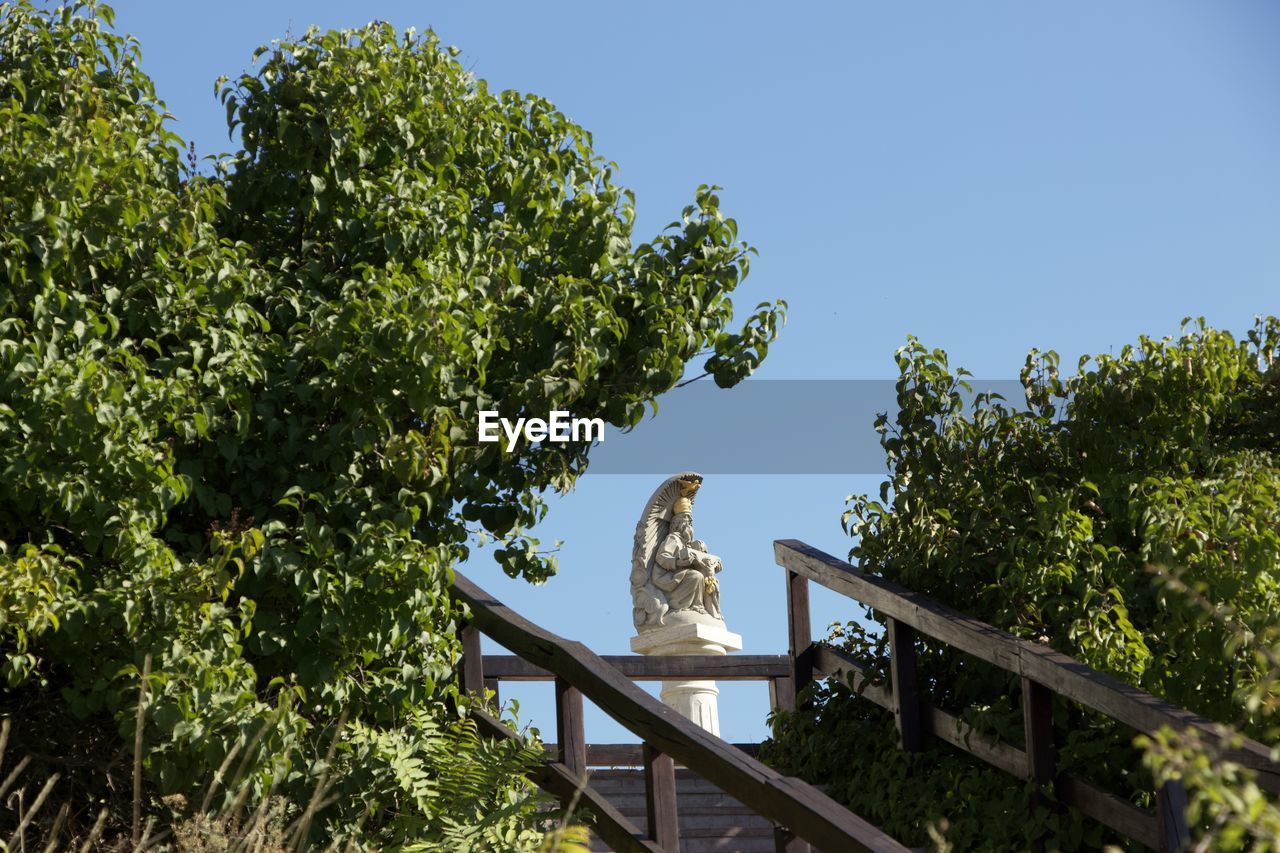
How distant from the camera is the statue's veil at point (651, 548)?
12672mm

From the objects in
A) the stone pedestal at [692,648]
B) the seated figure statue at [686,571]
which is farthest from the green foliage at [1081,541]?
the seated figure statue at [686,571]

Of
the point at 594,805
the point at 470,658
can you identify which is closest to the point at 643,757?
the point at 594,805

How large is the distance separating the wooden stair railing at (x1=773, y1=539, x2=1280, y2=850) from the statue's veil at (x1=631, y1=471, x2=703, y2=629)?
5.54 m

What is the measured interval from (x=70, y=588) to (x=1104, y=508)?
4.24 metres

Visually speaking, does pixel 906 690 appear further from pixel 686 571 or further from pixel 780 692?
pixel 686 571

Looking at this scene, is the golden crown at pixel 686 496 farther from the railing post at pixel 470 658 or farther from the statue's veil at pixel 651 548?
the railing post at pixel 470 658

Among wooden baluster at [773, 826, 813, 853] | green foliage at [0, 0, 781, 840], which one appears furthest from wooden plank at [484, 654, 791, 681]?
wooden baluster at [773, 826, 813, 853]

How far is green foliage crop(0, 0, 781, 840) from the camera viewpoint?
5.02 meters

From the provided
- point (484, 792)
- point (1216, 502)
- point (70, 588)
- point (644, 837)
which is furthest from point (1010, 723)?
point (70, 588)

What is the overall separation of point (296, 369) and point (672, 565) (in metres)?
7.33

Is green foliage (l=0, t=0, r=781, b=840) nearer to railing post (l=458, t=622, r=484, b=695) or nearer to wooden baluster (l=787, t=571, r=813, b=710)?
railing post (l=458, t=622, r=484, b=695)

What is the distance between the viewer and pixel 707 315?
21.5 feet

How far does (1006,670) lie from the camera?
5699 millimetres

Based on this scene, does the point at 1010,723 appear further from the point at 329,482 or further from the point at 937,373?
the point at 329,482
